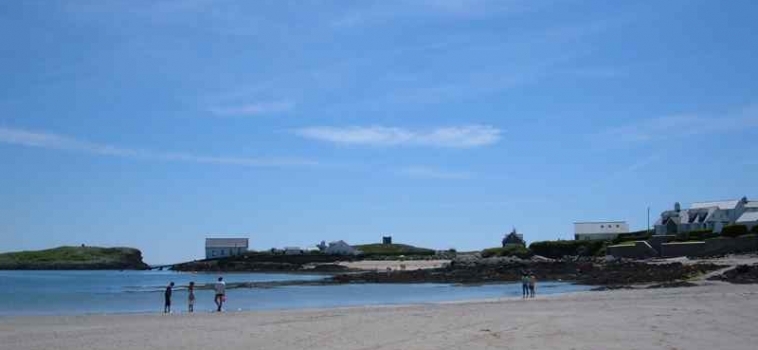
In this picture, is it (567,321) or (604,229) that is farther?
(604,229)

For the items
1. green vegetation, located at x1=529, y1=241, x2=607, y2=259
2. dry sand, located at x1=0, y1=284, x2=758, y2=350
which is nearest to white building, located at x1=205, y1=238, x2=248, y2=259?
green vegetation, located at x1=529, y1=241, x2=607, y2=259

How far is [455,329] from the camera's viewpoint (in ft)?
59.4

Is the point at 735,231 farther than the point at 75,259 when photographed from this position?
No

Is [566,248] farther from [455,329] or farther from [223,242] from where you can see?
[223,242]

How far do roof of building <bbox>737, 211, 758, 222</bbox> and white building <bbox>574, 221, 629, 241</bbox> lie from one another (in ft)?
68.4

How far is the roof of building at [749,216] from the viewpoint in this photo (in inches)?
3063

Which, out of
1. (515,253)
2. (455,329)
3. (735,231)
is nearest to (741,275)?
(455,329)

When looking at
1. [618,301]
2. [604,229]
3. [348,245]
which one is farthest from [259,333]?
[348,245]

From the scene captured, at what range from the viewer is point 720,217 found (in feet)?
272

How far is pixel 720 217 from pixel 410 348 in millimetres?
77461

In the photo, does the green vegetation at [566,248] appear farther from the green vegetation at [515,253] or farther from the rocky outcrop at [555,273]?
the rocky outcrop at [555,273]

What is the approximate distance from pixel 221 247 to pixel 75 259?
123ft

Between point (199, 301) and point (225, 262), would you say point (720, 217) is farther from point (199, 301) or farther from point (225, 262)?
point (225, 262)

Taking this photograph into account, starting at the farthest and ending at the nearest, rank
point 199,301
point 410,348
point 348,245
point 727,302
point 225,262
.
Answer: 1. point 348,245
2. point 225,262
3. point 199,301
4. point 727,302
5. point 410,348
